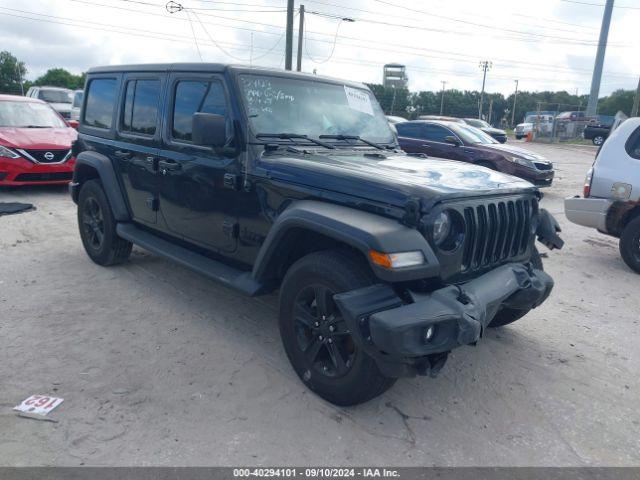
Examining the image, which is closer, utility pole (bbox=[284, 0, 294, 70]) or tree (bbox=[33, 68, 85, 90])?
utility pole (bbox=[284, 0, 294, 70])

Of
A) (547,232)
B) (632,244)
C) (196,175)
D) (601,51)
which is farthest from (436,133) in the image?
(601,51)

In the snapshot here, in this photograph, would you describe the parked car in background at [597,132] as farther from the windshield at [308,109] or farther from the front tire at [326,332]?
the front tire at [326,332]

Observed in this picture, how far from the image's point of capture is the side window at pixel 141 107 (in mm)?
4773

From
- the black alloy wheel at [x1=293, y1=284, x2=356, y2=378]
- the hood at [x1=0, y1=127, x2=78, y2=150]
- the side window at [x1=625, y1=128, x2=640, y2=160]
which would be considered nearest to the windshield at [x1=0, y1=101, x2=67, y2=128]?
the hood at [x1=0, y1=127, x2=78, y2=150]

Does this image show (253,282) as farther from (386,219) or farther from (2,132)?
(2,132)

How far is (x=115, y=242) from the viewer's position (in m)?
5.54

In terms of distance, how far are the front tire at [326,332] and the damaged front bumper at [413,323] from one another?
0.60 feet

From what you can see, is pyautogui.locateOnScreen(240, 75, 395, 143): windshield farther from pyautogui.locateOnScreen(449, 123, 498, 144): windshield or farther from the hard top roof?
pyautogui.locateOnScreen(449, 123, 498, 144): windshield

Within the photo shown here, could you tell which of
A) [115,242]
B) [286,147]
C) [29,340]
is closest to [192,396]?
[29,340]

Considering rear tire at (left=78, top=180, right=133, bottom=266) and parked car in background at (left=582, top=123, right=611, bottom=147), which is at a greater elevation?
parked car in background at (left=582, top=123, right=611, bottom=147)

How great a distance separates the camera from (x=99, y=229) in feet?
18.7

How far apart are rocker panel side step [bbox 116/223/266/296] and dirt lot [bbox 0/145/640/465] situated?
19.6 inches

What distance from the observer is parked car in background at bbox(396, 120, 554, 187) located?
36.8 ft

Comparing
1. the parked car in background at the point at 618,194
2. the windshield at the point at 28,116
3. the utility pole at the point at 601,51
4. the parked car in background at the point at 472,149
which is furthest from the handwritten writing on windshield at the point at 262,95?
the utility pole at the point at 601,51
